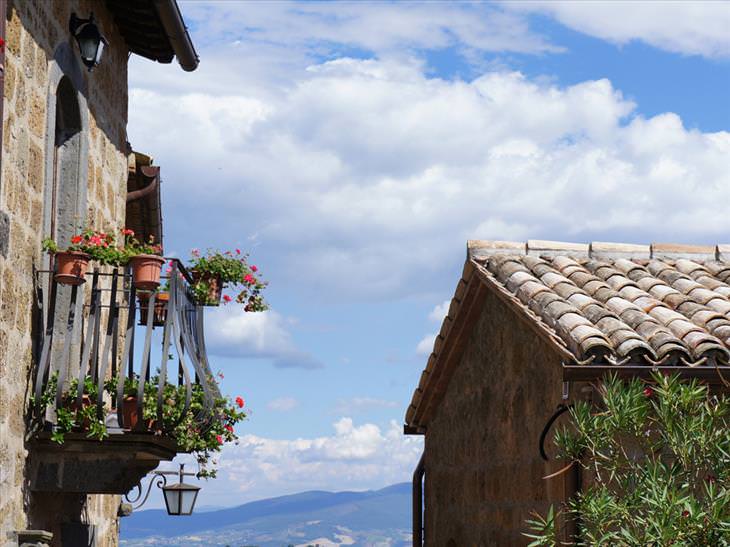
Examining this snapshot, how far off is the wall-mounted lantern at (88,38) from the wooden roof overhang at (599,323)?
13.1 ft

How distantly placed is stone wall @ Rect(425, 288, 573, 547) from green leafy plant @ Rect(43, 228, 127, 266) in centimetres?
363

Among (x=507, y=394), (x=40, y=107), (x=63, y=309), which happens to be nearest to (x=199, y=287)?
(x=63, y=309)

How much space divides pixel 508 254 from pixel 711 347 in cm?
321

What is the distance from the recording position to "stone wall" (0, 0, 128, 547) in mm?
8922

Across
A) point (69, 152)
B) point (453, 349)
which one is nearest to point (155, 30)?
point (69, 152)

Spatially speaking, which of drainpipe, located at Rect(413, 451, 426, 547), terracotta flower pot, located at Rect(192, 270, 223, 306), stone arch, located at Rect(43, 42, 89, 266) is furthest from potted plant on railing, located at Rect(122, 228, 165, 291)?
drainpipe, located at Rect(413, 451, 426, 547)

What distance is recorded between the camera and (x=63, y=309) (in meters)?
9.90

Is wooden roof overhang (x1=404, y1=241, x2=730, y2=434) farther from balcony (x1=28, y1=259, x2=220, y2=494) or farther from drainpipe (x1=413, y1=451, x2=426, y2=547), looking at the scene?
balcony (x1=28, y1=259, x2=220, y2=494)

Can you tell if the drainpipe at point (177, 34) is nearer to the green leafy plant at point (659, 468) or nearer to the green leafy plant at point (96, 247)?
the green leafy plant at point (96, 247)

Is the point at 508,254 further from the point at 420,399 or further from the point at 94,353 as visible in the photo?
the point at 94,353

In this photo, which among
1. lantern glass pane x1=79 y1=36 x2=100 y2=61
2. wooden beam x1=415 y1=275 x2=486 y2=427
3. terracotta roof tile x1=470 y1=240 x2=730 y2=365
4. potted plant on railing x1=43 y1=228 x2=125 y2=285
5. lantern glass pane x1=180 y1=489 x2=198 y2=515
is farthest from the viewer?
lantern glass pane x1=180 y1=489 x2=198 y2=515

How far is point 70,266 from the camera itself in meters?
9.63

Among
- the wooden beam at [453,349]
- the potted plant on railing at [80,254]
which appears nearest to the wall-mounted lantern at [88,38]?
the potted plant on railing at [80,254]

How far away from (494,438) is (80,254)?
456cm
